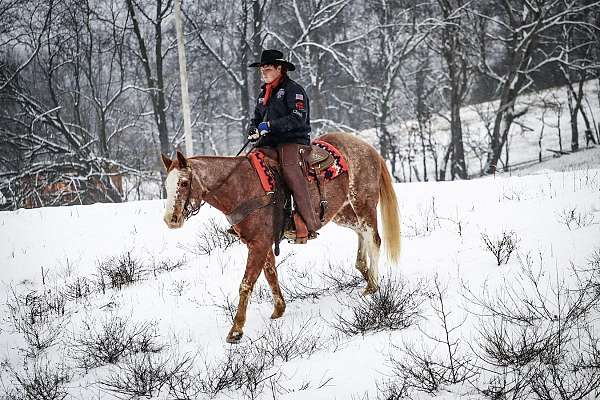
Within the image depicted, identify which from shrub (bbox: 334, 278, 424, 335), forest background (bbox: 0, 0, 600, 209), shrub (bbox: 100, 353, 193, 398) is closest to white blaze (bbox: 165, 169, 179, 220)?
shrub (bbox: 100, 353, 193, 398)

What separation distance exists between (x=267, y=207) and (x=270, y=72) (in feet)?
4.93

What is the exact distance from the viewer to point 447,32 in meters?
16.7

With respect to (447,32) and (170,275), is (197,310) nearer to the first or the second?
(170,275)

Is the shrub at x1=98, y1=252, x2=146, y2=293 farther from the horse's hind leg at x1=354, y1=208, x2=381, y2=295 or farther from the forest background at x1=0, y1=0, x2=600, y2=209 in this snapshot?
the forest background at x1=0, y1=0, x2=600, y2=209

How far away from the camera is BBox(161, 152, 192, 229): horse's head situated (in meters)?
3.35

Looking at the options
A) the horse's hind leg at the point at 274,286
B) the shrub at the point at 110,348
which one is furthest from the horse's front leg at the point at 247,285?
the shrub at the point at 110,348

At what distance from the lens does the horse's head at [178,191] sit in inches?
132

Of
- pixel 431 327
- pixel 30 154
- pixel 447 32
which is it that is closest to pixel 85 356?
pixel 431 327

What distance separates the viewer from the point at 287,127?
4.11 meters

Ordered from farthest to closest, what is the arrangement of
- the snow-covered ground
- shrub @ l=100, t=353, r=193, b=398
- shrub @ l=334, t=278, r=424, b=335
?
the snow-covered ground
shrub @ l=334, t=278, r=424, b=335
shrub @ l=100, t=353, r=193, b=398

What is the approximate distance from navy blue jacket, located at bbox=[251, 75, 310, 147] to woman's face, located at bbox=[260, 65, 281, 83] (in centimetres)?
11

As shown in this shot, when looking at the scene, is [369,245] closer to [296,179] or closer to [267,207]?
[296,179]

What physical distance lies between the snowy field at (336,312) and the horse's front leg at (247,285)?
0.13 metres

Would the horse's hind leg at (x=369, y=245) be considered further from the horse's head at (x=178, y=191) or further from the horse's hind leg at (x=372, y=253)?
the horse's head at (x=178, y=191)
